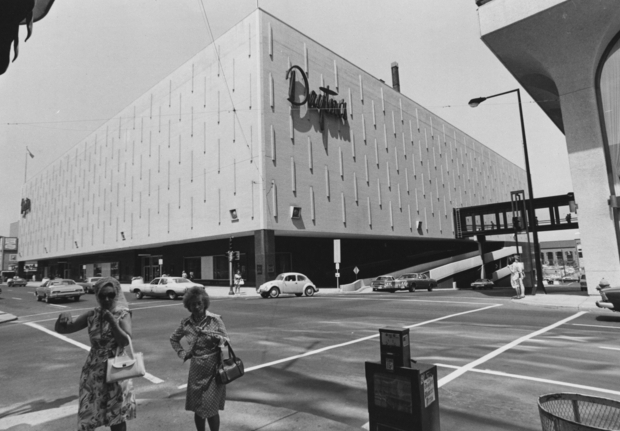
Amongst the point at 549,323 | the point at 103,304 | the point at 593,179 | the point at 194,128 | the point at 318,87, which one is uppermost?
the point at 318,87

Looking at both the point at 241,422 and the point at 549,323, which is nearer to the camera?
the point at 241,422

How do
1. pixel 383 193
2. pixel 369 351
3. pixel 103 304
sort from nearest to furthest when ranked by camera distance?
1. pixel 103 304
2. pixel 369 351
3. pixel 383 193

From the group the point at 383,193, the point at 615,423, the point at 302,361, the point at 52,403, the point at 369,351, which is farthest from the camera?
the point at 383,193

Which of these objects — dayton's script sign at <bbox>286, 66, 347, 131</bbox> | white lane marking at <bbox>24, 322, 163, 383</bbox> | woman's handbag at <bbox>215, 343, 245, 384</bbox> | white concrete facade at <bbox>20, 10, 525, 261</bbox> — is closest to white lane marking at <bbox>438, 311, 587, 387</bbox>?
woman's handbag at <bbox>215, 343, 245, 384</bbox>

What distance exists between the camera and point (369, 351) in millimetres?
7875

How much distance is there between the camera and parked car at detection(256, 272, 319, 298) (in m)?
25.4

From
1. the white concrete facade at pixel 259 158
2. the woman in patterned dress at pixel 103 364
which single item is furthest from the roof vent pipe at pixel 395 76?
the woman in patterned dress at pixel 103 364

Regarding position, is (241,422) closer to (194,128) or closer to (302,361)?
(302,361)

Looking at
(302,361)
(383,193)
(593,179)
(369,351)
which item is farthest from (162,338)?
(383,193)

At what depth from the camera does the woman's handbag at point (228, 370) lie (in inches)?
152

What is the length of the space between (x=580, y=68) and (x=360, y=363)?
19.1 m

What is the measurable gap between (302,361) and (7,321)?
1552 centimetres

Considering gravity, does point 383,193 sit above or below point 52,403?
above

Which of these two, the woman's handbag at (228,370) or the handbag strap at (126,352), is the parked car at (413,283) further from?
the handbag strap at (126,352)
